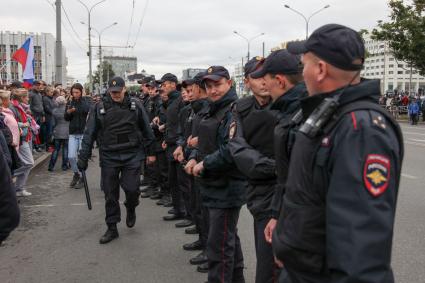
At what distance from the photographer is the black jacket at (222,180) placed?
3.70 m

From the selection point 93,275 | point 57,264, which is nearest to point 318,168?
point 93,275

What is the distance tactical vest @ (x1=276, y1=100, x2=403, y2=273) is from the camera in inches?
69.7

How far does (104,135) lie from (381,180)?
14.9 ft

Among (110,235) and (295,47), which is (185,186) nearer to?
(110,235)

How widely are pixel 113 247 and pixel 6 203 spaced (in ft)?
10.2

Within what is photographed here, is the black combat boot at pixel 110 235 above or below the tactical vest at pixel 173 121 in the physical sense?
below

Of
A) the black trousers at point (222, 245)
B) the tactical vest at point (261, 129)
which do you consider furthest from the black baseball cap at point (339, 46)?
the black trousers at point (222, 245)

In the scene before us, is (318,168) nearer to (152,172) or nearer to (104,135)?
(104,135)

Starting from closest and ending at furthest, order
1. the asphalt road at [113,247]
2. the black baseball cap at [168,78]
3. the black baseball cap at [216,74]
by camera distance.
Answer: the black baseball cap at [216,74] < the asphalt road at [113,247] < the black baseball cap at [168,78]

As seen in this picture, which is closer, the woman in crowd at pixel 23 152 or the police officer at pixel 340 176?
the police officer at pixel 340 176

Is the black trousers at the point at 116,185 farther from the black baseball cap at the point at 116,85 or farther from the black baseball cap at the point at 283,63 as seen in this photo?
the black baseball cap at the point at 283,63

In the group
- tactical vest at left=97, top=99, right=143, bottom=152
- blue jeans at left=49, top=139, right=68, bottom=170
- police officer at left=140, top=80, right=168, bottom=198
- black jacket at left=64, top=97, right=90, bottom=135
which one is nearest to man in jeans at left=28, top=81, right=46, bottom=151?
blue jeans at left=49, top=139, right=68, bottom=170

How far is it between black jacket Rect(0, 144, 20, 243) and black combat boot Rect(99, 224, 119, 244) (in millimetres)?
3091

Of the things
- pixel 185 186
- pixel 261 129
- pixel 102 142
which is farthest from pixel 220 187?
pixel 102 142
